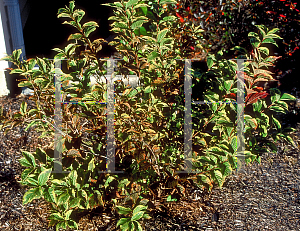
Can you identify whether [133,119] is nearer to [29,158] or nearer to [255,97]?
[29,158]

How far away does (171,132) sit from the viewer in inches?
93.3

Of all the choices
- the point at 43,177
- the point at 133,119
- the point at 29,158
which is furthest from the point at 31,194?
the point at 133,119

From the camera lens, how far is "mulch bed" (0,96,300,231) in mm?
2248

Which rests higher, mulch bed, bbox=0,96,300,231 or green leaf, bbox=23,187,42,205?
green leaf, bbox=23,187,42,205

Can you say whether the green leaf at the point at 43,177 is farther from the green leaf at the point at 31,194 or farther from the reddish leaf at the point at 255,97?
the reddish leaf at the point at 255,97

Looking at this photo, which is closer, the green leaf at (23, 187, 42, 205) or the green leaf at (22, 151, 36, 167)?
the green leaf at (23, 187, 42, 205)

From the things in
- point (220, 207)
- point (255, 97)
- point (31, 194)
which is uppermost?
point (255, 97)

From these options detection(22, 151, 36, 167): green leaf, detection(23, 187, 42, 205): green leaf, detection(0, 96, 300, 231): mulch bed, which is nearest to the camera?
detection(23, 187, 42, 205): green leaf

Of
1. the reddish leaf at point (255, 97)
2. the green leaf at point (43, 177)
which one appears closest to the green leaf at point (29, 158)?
the green leaf at point (43, 177)

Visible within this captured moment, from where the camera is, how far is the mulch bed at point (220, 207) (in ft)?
7.38

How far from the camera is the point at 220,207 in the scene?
8.00ft

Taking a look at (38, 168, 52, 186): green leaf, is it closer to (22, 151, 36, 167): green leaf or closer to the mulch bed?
(22, 151, 36, 167): green leaf

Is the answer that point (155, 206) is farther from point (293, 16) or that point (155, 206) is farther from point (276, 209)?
point (293, 16)

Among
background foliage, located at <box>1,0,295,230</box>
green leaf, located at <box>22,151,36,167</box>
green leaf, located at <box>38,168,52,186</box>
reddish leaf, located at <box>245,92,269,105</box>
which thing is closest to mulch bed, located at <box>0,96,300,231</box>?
background foliage, located at <box>1,0,295,230</box>
